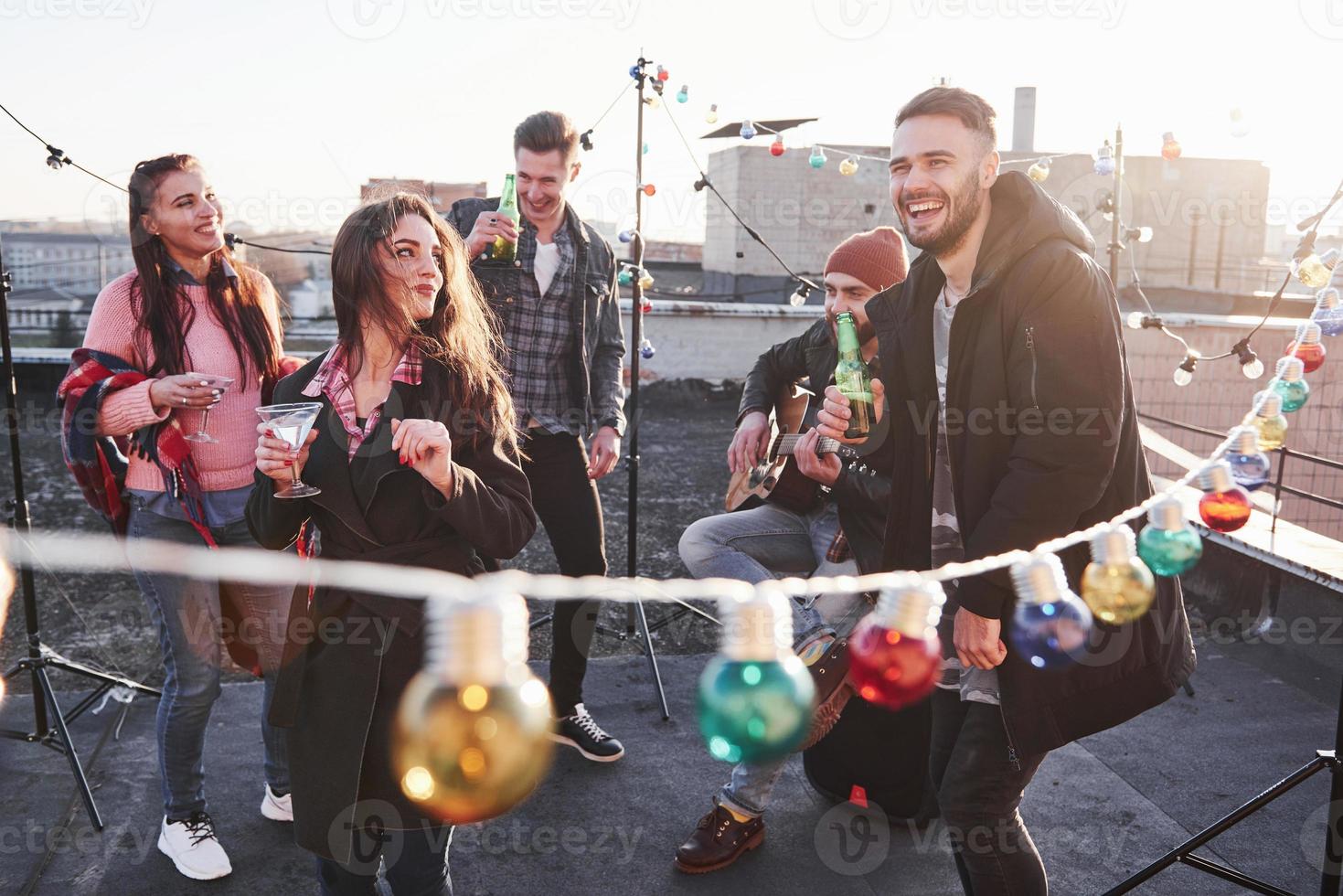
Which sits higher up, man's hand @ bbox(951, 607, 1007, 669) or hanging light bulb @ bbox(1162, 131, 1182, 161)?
hanging light bulb @ bbox(1162, 131, 1182, 161)

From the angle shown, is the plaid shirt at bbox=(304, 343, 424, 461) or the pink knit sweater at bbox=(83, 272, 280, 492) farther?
the pink knit sweater at bbox=(83, 272, 280, 492)

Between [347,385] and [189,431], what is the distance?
885mm

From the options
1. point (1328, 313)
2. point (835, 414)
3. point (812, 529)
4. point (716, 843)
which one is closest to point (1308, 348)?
point (1328, 313)

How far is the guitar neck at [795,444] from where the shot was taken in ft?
9.45

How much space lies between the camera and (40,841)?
2.87m

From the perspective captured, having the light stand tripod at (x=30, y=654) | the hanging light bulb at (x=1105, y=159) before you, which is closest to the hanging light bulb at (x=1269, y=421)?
the hanging light bulb at (x=1105, y=159)

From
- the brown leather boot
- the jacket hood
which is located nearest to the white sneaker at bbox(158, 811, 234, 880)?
the brown leather boot

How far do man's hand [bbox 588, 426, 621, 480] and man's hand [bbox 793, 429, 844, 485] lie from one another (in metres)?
0.86

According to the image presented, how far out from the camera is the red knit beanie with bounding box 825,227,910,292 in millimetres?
3041

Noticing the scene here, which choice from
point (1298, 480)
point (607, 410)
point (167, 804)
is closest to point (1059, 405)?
point (607, 410)

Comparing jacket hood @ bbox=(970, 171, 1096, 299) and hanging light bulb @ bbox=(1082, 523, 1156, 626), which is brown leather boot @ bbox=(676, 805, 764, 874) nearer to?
hanging light bulb @ bbox=(1082, 523, 1156, 626)

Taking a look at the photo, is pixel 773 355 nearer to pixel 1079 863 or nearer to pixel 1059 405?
pixel 1059 405

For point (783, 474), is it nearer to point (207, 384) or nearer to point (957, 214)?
point (957, 214)

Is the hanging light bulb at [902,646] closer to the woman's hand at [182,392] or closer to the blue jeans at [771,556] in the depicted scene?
the blue jeans at [771,556]
